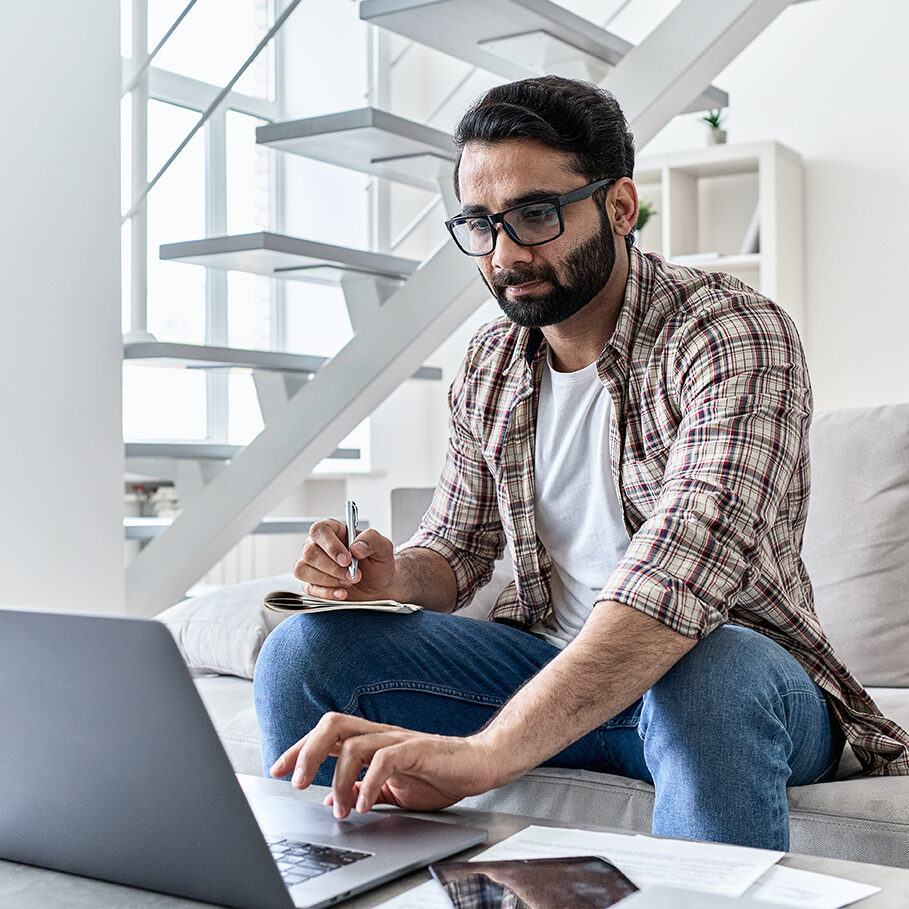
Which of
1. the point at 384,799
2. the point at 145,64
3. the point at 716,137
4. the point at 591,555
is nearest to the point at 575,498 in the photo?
the point at 591,555

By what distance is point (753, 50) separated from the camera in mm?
4055

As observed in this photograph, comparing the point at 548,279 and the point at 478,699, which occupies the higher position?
the point at 548,279

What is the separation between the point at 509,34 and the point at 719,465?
1.53 metres

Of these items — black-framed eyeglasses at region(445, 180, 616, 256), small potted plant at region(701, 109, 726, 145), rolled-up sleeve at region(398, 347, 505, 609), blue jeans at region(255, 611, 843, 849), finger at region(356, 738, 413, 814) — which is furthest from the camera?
small potted plant at region(701, 109, 726, 145)

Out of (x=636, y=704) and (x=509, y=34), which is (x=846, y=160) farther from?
(x=636, y=704)

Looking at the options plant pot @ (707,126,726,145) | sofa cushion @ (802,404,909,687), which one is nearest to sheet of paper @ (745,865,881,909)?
sofa cushion @ (802,404,909,687)

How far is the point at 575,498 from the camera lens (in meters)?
1.51

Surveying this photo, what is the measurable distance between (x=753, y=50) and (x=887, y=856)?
3337 millimetres

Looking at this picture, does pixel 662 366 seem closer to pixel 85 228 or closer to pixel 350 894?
pixel 350 894

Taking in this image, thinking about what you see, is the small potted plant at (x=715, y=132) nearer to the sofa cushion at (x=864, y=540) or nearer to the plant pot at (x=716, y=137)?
the plant pot at (x=716, y=137)

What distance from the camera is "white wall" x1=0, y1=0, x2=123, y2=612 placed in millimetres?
2211

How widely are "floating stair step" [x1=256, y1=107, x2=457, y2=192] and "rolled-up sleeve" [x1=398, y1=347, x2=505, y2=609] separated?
34.2 inches

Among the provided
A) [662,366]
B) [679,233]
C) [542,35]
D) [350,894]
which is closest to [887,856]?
[662,366]

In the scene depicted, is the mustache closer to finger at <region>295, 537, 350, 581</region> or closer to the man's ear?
the man's ear
